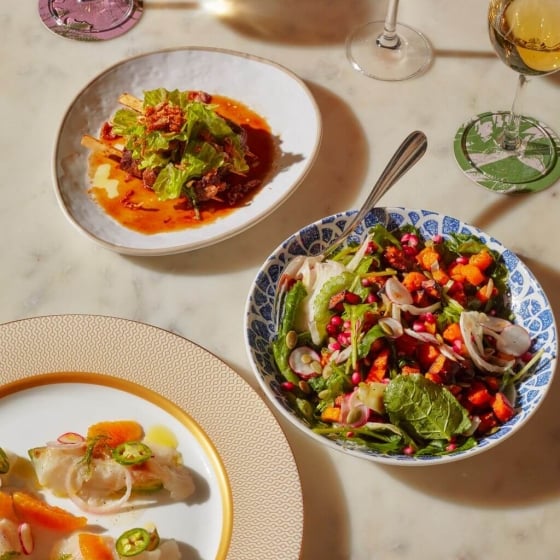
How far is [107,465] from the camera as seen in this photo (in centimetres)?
121

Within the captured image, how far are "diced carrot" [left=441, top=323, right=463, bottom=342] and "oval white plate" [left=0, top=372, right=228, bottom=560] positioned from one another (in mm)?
414

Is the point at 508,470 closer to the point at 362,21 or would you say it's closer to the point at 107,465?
the point at 107,465

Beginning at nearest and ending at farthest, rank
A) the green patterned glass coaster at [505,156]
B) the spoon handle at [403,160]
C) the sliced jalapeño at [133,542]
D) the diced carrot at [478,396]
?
the sliced jalapeño at [133,542], the diced carrot at [478,396], the spoon handle at [403,160], the green patterned glass coaster at [505,156]

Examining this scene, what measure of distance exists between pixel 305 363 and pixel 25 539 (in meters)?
0.50

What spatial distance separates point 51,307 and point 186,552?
555 millimetres

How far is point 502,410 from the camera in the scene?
47.3 inches

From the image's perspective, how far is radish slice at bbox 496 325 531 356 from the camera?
1279 millimetres

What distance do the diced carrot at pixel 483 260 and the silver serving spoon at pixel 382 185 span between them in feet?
0.67

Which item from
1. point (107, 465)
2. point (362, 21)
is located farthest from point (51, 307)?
point (362, 21)

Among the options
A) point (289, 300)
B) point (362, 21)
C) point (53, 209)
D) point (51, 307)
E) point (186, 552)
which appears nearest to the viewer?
point (186, 552)

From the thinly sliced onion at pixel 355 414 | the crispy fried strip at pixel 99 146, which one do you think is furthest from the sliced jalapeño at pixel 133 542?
the crispy fried strip at pixel 99 146

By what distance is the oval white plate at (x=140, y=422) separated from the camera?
3.88 feet

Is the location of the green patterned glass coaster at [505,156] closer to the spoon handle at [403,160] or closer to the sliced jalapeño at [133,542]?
the spoon handle at [403,160]

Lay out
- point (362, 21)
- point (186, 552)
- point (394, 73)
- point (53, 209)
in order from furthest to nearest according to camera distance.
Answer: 1. point (362, 21)
2. point (394, 73)
3. point (53, 209)
4. point (186, 552)
